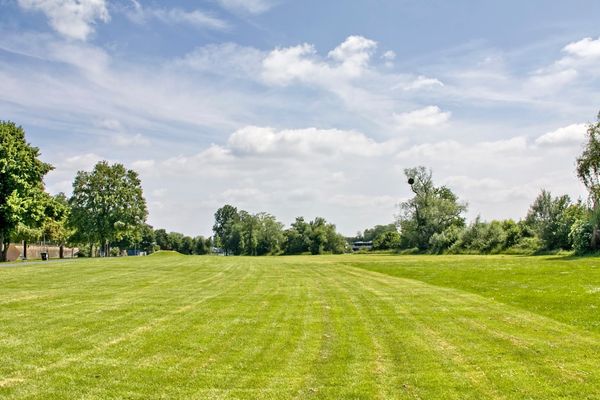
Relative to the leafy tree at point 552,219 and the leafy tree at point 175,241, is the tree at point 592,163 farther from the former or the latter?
the leafy tree at point 175,241

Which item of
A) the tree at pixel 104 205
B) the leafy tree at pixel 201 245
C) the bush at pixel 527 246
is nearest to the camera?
the bush at pixel 527 246

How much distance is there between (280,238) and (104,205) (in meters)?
66.2

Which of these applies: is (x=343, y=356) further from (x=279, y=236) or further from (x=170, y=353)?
(x=279, y=236)

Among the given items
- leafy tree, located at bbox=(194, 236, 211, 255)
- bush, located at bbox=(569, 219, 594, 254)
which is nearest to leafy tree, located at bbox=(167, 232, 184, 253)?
leafy tree, located at bbox=(194, 236, 211, 255)

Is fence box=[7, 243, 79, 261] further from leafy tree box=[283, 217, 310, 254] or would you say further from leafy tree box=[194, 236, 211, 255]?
leafy tree box=[194, 236, 211, 255]

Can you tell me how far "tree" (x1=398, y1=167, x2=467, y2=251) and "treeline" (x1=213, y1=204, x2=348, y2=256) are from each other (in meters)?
30.6

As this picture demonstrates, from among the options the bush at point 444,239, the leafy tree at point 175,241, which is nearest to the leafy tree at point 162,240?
the leafy tree at point 175,241

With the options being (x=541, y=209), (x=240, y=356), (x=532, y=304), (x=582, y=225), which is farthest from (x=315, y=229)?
(x=240, y=356)

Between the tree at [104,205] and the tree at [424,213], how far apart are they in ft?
164

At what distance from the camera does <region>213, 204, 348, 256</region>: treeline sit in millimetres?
128625

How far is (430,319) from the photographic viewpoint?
1512 cm

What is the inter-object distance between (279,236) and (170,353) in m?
130

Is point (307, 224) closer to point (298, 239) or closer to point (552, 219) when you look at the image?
point (298, 239)

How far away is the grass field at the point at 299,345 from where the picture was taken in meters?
8.19
